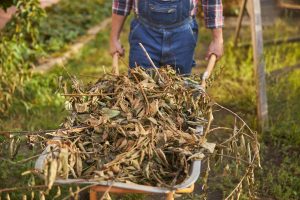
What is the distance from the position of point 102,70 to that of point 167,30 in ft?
7.50

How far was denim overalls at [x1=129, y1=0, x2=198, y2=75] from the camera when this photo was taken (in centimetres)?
329

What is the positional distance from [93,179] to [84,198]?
1.54 meters

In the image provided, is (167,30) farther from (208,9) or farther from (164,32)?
(208,9)

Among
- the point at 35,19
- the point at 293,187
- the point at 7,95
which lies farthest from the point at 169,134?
the point at 35,19

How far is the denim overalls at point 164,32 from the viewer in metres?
3.29

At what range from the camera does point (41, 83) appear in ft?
16.6

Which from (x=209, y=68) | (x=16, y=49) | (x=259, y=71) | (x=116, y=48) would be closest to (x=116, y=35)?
(x=116, y=48)

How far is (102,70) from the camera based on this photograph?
18.2ft

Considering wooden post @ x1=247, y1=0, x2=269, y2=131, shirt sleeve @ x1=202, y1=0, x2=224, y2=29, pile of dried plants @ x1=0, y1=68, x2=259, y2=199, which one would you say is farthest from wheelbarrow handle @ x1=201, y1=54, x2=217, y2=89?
wooden post @ x1=247, y1=0, x2=269, y2=131

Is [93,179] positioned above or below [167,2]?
below

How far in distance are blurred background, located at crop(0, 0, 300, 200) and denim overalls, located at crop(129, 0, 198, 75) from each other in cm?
29

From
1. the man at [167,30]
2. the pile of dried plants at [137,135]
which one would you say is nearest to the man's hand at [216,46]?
the man at [167,30]

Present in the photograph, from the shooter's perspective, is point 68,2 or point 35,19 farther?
A: point 68,2

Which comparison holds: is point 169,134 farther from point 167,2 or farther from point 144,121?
point 167,2
